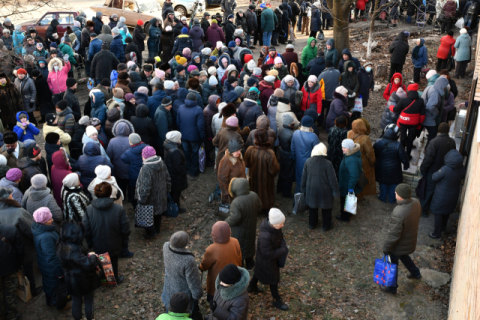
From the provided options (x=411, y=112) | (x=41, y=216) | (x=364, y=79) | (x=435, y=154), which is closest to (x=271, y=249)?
(x=41, y=216)

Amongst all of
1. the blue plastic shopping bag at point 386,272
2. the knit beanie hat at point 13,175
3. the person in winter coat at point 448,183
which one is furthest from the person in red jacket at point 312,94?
the knit beanie hat at point 13,175

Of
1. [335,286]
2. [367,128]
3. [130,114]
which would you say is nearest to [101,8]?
[130,114]

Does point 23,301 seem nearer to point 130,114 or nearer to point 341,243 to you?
point 130,114

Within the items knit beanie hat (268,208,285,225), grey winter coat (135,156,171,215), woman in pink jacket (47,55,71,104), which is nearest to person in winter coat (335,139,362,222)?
knit beanie hat (268,208,285,225)

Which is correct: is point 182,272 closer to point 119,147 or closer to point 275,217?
point 275,217

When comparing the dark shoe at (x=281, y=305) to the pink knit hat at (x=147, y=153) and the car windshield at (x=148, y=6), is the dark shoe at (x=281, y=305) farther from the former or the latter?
the car windshield at (x=148, y=6)

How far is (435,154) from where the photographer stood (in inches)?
311

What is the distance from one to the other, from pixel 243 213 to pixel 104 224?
191 centimetres

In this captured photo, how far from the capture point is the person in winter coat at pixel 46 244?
5.67 metres

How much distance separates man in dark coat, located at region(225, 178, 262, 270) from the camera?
6.28m

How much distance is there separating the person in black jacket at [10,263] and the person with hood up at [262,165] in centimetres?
389

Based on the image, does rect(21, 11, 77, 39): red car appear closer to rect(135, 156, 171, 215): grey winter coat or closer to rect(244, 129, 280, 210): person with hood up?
rect(135, 156, 171, 215): grey winter coat

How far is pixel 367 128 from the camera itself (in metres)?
8.43

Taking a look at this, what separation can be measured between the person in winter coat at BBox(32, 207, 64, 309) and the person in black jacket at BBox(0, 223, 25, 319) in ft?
0.70
